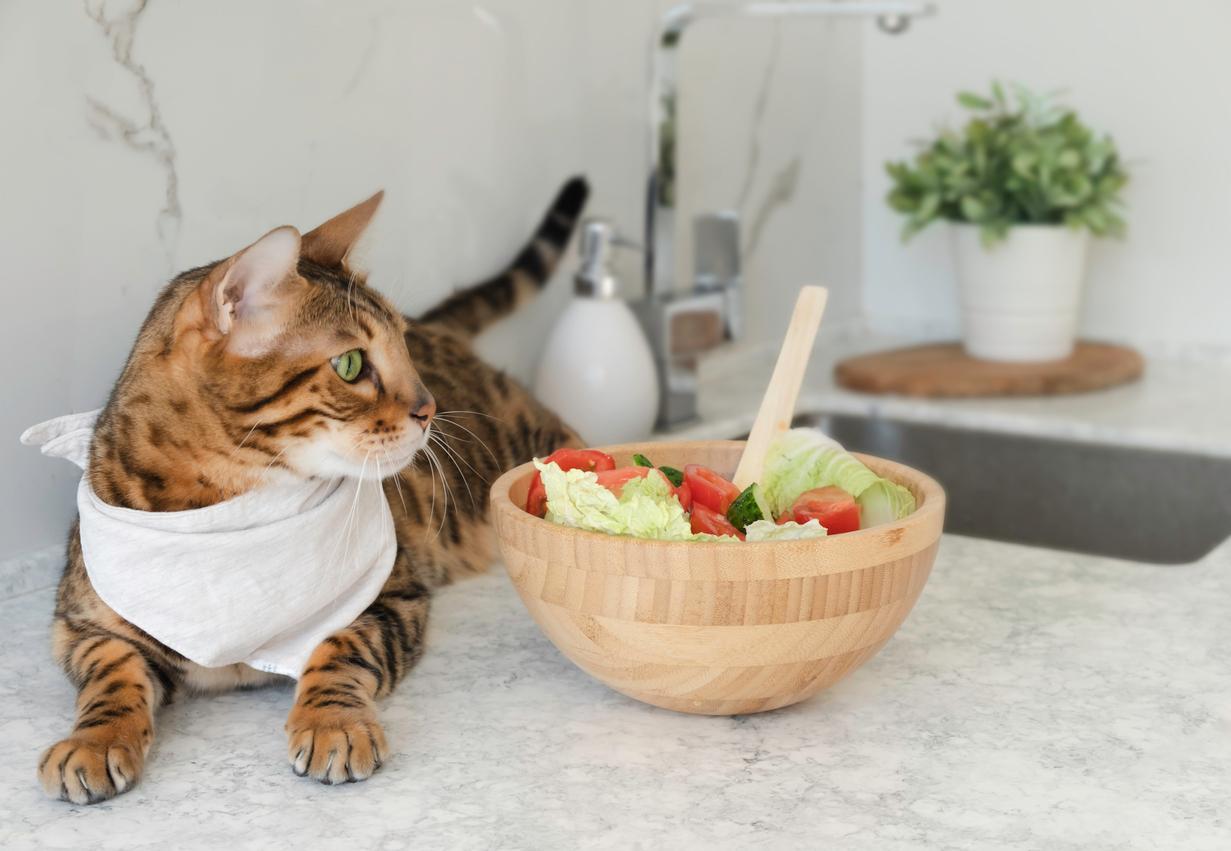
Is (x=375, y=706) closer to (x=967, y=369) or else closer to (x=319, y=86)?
(x=319, y=86)

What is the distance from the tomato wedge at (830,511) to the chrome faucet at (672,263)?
2.95ft

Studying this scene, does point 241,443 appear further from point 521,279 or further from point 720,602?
point 521,279

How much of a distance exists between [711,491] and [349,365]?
1.05 feet

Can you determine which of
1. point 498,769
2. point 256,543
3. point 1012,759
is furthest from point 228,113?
point 1012,759

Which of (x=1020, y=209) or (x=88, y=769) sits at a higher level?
(x=1020, y=209)

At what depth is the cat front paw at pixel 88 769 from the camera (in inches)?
40.6

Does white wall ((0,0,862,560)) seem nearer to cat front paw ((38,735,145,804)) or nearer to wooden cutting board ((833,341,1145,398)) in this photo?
wooden cutting board ((833,341,1145,398))

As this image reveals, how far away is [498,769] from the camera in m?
1.09

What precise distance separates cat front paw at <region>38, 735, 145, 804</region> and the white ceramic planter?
1.64 metres

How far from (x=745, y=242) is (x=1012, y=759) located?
1.47 meters

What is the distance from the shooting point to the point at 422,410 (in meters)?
1.22

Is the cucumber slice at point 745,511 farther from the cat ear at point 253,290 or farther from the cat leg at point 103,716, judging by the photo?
the cat leg at point 103,716

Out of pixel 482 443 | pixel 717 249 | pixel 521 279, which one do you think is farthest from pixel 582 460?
pixel 717 249

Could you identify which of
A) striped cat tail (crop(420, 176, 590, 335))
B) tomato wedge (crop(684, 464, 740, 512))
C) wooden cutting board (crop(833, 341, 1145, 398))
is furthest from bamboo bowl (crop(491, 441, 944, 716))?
wooden cutting board (crop(833, 341, 1145, 398))
